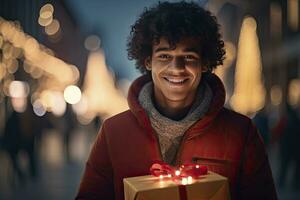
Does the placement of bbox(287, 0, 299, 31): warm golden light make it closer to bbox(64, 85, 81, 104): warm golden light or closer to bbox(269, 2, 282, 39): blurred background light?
bbox(269, 2, 282, 39): blurred background light

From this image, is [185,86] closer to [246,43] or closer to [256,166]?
[256,166]

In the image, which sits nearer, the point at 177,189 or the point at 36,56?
the point at 177,189

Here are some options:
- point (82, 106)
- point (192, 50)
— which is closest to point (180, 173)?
point (192, 50)

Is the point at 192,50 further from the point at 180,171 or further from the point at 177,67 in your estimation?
the point at 180,171

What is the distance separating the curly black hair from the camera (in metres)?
1.98

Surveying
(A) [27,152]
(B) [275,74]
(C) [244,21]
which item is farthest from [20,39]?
(C) [244,21]

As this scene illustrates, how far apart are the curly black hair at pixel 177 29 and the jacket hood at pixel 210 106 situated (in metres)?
0.09

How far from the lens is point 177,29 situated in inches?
77.4

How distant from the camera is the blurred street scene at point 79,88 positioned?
7164mm

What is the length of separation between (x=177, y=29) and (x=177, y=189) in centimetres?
73

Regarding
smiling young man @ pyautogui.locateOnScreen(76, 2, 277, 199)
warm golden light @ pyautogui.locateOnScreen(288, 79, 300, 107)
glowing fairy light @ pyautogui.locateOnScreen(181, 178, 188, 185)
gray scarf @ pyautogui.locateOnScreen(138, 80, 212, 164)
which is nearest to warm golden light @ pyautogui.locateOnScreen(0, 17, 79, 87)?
warm golden light @ pyautogui.locateOnScreen(288, 79, 300, 107)

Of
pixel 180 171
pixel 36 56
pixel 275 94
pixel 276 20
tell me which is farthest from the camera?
pixel 36 56

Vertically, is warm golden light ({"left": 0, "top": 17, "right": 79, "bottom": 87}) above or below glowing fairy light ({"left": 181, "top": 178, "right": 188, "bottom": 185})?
above

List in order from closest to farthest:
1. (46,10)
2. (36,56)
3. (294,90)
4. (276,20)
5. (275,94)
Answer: (46,10) → (294,90) → (276,20) → (275,94) → (36,56)
